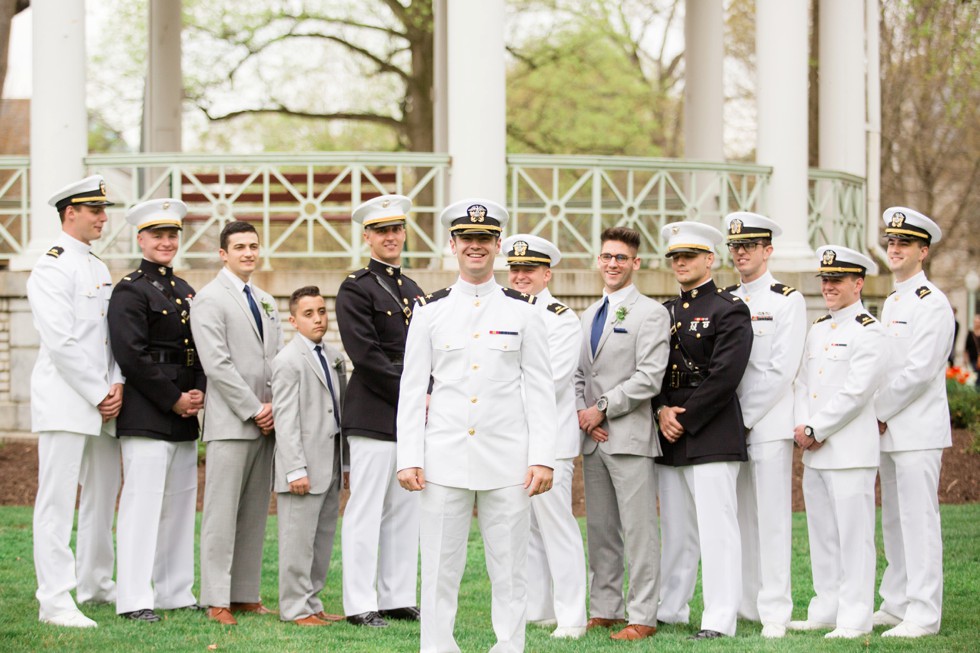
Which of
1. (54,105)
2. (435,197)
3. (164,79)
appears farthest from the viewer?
(164,79)

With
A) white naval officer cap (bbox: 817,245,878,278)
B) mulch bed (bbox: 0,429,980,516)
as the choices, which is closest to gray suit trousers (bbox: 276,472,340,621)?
white naval officer cap (bbox: 817,245,878,278)

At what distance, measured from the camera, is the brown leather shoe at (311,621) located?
823 cm

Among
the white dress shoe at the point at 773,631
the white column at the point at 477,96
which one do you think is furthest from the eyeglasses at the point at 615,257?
the white column at the point at 477,96

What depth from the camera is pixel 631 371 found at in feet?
26.9

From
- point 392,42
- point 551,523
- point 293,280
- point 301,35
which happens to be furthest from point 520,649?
point 392,42

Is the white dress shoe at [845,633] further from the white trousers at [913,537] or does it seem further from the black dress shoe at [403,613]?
the black dress shoe at [403,613]

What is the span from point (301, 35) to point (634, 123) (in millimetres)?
11916

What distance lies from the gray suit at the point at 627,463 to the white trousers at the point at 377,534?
3.75ft

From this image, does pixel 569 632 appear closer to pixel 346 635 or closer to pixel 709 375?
pixel 346 635

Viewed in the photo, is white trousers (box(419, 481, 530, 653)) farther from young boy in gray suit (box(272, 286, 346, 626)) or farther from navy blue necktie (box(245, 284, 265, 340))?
navy blue necktie (box(245, 284, 265, 340))

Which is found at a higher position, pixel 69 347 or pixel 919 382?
pixel 69 347

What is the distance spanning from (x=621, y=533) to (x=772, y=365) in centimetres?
137

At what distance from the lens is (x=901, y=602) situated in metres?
8.34

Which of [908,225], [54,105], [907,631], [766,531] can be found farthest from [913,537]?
[54,105]
